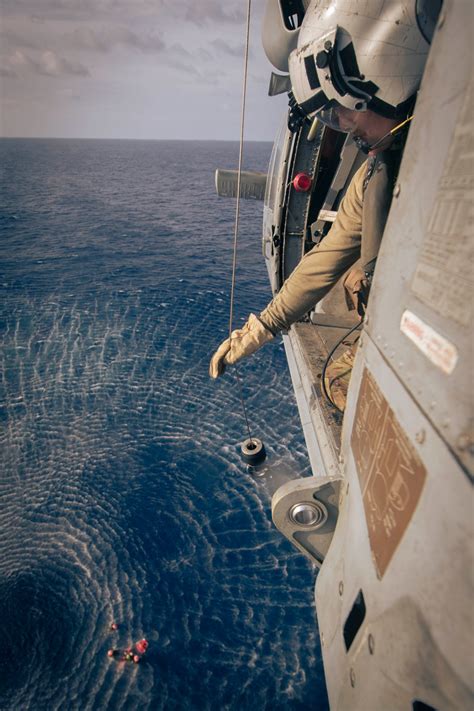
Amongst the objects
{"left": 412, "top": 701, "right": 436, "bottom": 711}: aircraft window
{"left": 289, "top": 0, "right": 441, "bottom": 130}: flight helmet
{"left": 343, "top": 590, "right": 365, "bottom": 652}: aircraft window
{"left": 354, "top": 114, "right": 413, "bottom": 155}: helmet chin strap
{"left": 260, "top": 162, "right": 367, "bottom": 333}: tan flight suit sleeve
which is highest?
{"left": 289, "top": 0, "right": 441, "bottom": 130}: flight helmet

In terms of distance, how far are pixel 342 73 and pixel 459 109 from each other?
1.54 m

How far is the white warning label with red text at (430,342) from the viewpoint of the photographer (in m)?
1.17

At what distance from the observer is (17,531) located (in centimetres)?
945

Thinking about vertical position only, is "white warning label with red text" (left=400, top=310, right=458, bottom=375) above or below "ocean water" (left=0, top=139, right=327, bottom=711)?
above

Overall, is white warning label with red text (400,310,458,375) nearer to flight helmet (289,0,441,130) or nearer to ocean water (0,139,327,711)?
Result: flight helmet (289,0,441,130)

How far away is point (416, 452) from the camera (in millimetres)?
1328

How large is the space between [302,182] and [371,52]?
3.43 m

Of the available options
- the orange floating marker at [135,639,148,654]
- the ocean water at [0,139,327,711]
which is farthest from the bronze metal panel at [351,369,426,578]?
the orange floating marker at [135,639,148,654]

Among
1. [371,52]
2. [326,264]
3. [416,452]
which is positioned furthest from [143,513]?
[371,52]

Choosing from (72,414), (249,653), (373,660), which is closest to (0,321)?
(72,414)

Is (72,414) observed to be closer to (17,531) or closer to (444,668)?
(17,531)

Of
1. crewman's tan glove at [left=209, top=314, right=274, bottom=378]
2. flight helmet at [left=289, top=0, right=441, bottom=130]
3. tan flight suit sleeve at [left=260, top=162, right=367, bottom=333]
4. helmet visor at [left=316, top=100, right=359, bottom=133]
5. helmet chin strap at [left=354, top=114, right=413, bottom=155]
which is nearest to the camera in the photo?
flight helmet at [left=289, top=0, right=441, bottom=130]

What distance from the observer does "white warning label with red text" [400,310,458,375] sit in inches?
45.9

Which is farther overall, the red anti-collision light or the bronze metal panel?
the red anti-collision light
